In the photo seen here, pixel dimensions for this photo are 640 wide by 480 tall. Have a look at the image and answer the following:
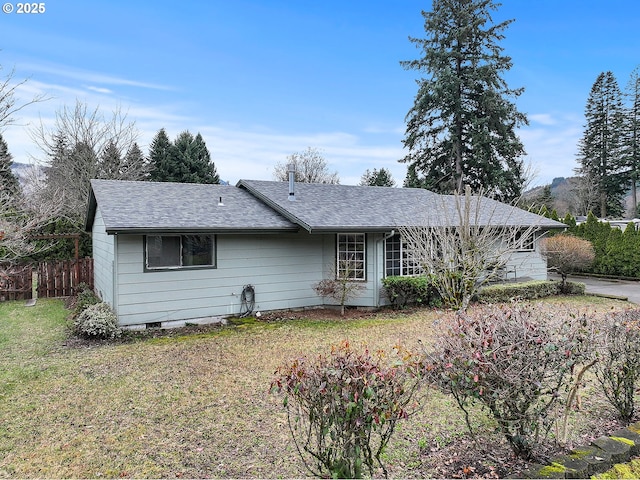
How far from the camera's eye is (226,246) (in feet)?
34.2

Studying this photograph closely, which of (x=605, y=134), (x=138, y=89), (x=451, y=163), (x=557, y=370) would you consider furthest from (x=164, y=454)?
(x=605, y=134)

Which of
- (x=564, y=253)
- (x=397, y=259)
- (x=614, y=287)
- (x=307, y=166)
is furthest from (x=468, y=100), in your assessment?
(x=397, y=259)

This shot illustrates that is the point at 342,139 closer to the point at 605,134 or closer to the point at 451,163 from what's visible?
the point at 451,163

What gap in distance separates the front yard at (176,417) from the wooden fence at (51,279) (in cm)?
588

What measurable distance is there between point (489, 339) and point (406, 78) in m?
28.5

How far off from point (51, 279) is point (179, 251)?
24.2 feet

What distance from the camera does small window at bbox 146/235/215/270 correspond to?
9.50 metres

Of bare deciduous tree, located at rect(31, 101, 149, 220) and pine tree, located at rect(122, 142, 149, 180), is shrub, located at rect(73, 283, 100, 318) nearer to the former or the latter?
bare deciduous tree, located at rect(31, 101, 149, 220)

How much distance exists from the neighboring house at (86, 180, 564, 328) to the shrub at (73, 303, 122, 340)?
324mm

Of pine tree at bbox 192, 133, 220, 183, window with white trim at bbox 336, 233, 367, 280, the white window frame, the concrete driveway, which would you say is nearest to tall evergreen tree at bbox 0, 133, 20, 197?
the white window frame

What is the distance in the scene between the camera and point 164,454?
3.98 metres

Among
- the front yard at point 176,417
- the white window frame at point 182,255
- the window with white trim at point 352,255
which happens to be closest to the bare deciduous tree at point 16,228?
the front yard at point 176,417

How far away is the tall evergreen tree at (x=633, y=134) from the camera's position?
31906mm

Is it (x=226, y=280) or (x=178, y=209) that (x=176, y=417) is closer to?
(x=226, y=280)
